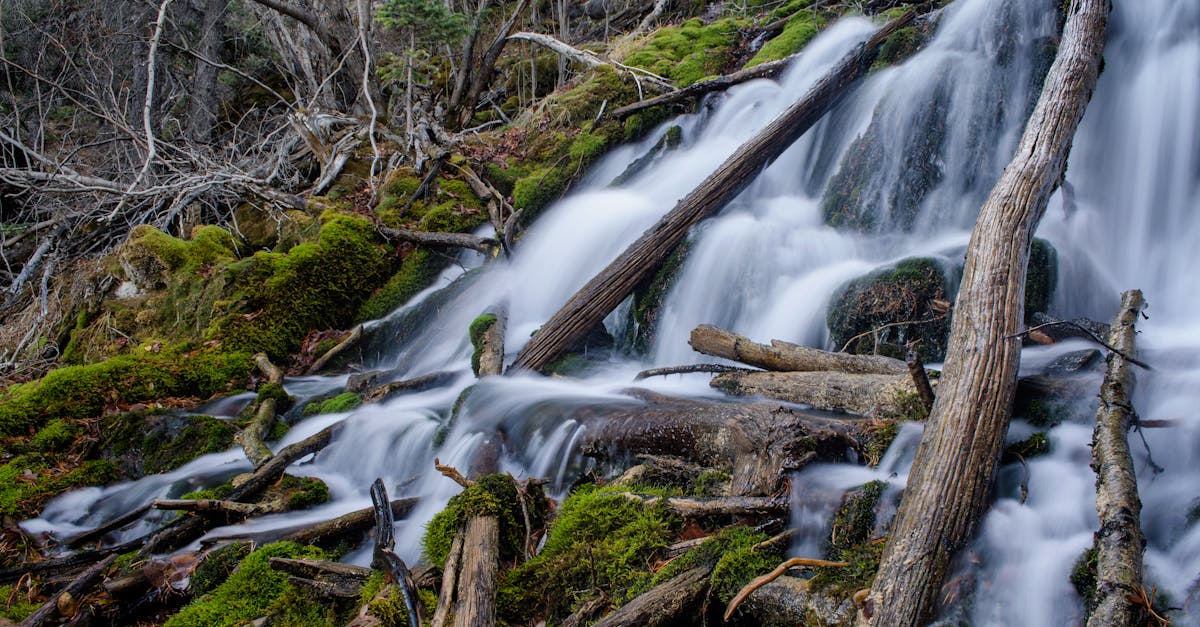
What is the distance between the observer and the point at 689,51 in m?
11.9

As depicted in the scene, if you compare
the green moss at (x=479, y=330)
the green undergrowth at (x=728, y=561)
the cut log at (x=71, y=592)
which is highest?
the green moss at (x=479, y=330)

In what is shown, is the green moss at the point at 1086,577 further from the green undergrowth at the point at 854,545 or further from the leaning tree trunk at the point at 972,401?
the green undergrowth at the point at 854,545

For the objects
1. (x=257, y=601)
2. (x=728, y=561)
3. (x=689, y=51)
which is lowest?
(x=257, y=601)

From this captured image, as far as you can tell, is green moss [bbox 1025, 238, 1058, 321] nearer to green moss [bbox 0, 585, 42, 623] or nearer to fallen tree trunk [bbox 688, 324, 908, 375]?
fallen tree trunk [bbox 688, 324, 908, 375]

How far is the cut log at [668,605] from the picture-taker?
266cm

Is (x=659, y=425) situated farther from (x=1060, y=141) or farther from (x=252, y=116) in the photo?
(x=252, y=116)

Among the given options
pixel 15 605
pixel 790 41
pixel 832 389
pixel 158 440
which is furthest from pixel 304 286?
pixel 790 41

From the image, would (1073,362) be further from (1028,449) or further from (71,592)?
(71,592)

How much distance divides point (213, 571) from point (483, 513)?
5.30 ft

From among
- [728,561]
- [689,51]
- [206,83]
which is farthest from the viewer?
[206,83]

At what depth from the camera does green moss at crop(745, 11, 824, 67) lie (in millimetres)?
10688

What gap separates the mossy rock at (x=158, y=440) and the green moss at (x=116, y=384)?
528 mm

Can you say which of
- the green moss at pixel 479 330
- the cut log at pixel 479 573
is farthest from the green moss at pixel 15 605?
the green moss at pixel 479 330

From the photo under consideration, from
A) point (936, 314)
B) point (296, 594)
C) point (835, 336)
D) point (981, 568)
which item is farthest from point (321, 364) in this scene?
point (981, 568)
